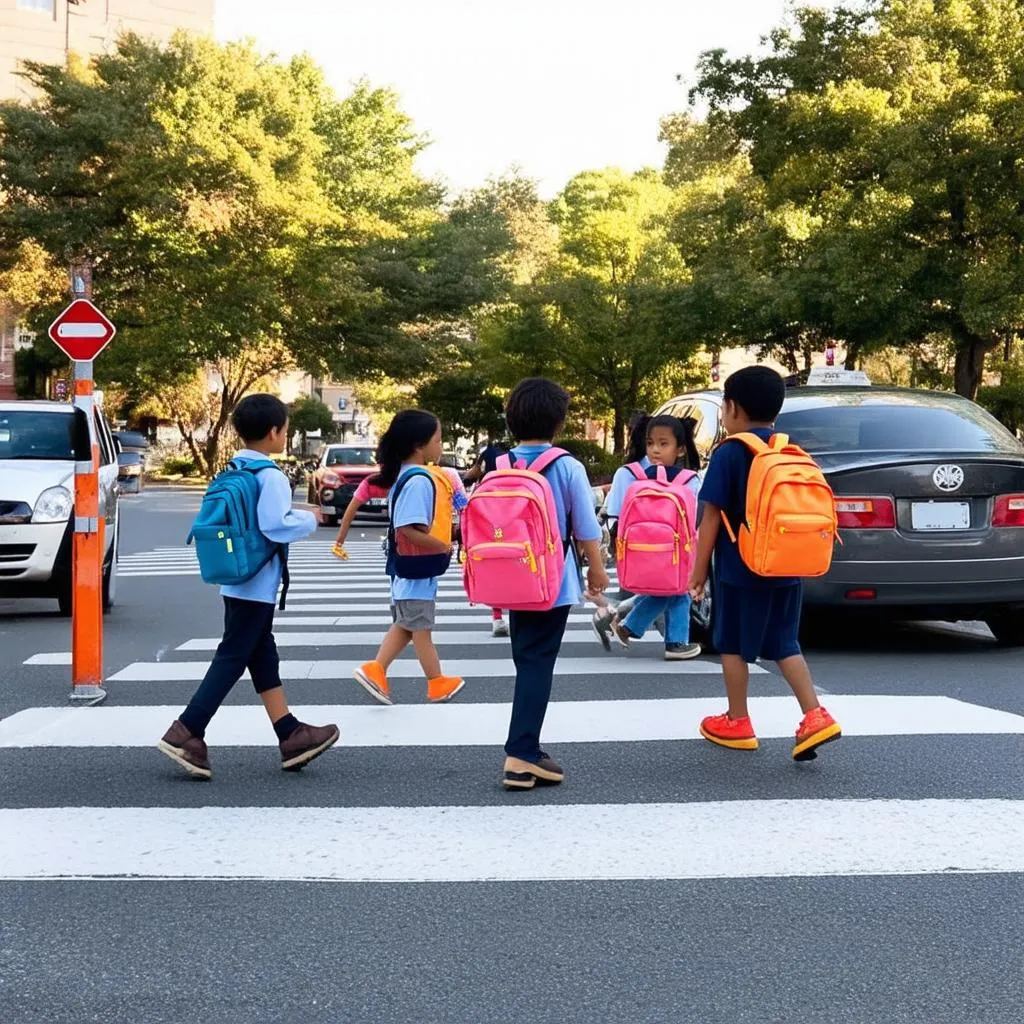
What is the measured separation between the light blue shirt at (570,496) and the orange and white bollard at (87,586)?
3.07m

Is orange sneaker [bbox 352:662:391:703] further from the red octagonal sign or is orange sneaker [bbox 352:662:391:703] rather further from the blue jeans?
the red octagonal sign

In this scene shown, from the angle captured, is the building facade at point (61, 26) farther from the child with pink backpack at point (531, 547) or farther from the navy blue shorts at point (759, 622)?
the navy blue shorts at point (759, 622)

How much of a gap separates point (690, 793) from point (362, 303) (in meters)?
37.0

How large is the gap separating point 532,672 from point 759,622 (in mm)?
982

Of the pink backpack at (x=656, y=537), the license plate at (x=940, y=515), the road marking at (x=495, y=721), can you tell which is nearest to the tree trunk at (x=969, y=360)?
the license plate at (x=940, y=515)

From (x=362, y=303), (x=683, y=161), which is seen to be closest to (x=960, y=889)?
(x=362, y=303)

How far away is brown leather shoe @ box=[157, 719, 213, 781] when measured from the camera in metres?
5.86

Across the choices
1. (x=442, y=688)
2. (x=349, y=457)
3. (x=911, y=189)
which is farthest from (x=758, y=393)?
(x=349, y=457)

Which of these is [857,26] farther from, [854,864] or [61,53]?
[61,53]

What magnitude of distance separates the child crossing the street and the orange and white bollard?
142 cm

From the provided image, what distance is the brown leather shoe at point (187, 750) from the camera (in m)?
5.86

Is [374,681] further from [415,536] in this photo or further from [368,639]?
[368,639]

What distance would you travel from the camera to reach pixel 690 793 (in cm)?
569

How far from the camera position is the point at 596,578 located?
244 inches
